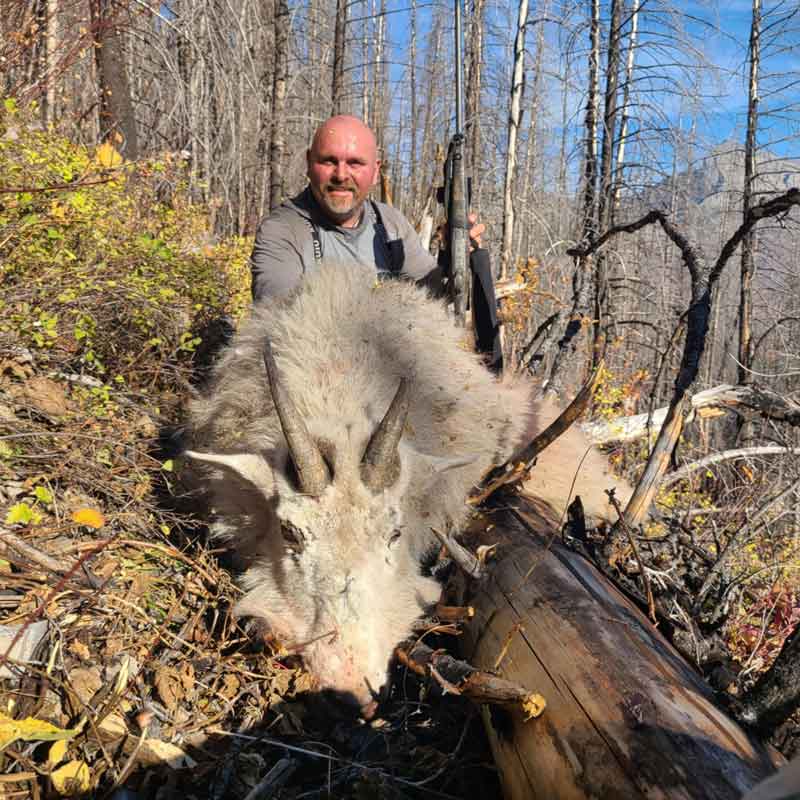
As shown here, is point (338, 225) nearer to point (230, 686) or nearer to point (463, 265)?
point (463, 265)

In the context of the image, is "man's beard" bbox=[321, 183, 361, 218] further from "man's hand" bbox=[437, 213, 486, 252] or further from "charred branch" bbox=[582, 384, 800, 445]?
"charred branch" bbox=[582, 384, 800, 445]

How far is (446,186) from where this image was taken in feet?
21.2

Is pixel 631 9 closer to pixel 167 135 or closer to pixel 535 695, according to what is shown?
pixel 167 135

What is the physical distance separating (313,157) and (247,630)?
4.40m

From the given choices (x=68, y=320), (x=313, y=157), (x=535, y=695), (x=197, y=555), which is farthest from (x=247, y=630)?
(x=313, y=157)

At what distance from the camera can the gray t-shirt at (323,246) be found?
522 centimetres

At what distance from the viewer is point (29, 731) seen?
2.09m

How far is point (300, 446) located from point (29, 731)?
1488 millimetres

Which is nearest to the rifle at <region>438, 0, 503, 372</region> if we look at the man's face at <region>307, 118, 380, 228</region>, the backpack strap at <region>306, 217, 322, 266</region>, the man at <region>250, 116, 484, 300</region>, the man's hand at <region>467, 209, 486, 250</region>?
the man's hand at <region>467, 209, 486, 250</region>

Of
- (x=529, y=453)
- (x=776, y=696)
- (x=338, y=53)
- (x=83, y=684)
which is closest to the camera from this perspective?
(x=776, y=696)

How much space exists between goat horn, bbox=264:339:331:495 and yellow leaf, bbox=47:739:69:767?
54.2 inches

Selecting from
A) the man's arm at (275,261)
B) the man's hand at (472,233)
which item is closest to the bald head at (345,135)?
the man's arm at (275,261)

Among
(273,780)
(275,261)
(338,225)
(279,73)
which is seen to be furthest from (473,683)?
(279,73)

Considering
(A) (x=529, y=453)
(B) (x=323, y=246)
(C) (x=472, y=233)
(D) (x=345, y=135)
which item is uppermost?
(D) (x=345, y=135)
